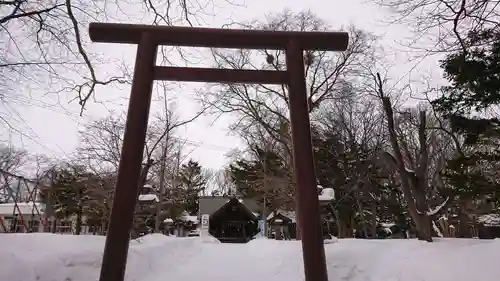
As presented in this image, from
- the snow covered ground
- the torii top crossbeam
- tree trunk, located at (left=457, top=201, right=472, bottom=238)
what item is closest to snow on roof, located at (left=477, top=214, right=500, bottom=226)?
tree trunk, located at (left=457, top=201, right=472, bottom=238)

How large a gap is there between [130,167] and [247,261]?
820 cm

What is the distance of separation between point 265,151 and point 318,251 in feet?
69.4

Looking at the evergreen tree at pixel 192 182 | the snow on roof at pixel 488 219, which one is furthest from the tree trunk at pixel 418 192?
the evergreen tree at pixel 192 182

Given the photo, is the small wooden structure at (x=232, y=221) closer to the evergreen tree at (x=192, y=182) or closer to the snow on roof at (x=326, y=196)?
the evergreen tree at (x=192, y=182)

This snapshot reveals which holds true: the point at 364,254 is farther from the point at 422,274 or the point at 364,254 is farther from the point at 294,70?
the point at 294,70

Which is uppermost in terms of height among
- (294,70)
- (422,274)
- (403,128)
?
(403,128)

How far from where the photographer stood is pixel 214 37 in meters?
4.34

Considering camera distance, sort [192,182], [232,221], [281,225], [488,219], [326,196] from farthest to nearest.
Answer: [192,182]
[232,221]
[281,225]
[488,219]
[326,196]

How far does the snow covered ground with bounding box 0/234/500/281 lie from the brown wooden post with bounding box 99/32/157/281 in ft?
9.07

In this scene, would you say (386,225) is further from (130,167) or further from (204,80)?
(130,167)

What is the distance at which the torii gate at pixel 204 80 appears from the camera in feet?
11.5

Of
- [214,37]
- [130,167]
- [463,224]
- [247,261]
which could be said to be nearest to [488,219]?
[463,224]

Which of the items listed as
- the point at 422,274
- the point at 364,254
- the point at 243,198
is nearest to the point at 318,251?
the point at 422,274

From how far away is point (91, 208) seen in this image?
22.2 metres
